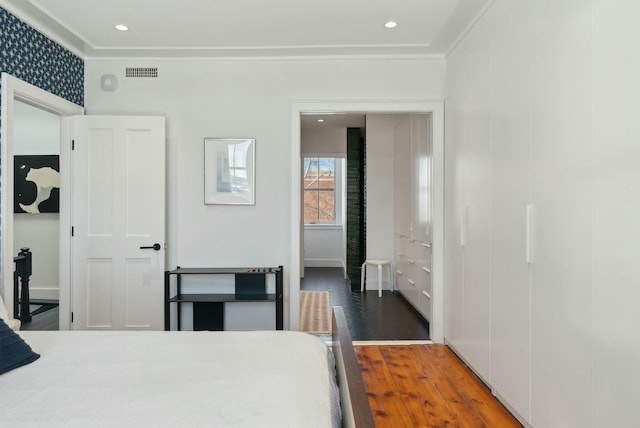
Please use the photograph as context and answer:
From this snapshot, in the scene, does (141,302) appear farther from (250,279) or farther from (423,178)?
(423,178)

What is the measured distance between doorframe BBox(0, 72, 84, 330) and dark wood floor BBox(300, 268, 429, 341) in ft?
8.52

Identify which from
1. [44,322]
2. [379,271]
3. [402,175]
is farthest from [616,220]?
[44,322]

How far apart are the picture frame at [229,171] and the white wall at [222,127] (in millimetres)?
60

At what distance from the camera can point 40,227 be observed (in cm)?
544

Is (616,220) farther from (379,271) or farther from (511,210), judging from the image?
(379,271)

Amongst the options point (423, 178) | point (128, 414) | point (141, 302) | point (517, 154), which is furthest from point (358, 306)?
point (128, 414)

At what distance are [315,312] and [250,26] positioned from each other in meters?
3.11

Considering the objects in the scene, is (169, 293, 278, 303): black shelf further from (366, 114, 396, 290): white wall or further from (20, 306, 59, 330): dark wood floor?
(366, 114, 396, 290): white wall

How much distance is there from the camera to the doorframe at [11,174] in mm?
2658

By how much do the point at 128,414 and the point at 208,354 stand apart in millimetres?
507

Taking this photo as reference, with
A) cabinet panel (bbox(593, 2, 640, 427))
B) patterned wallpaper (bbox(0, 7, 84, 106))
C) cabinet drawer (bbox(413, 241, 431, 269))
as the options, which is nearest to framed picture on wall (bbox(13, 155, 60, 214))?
patterned wallpaper (bbox(0, 7, 84, 106))

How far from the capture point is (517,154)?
2217 mm

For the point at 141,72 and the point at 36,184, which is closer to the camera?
the point at 141,72

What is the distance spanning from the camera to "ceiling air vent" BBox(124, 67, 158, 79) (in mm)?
3580
